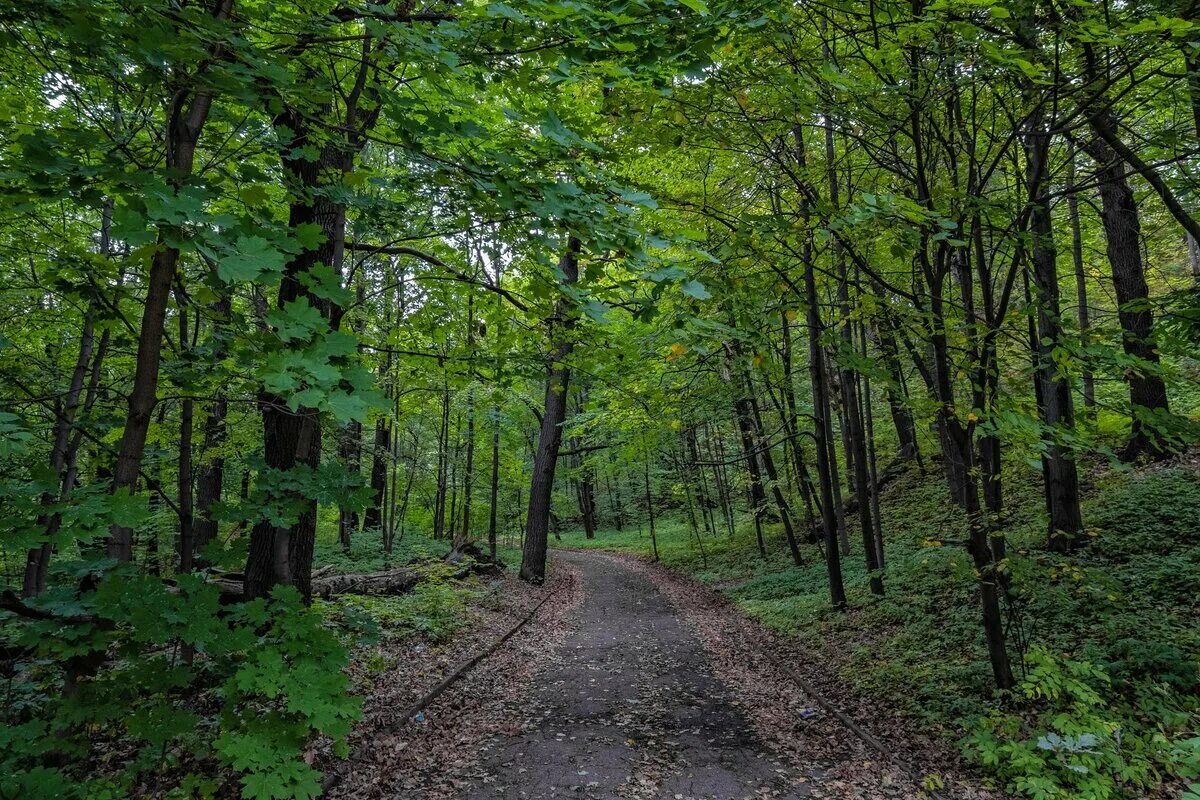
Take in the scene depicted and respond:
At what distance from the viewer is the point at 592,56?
2.82 m

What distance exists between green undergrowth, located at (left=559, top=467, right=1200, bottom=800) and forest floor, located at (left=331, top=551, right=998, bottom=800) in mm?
571

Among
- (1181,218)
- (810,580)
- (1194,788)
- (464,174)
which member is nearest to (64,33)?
(464,174)

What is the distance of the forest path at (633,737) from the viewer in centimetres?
457

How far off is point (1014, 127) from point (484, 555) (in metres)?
14.8

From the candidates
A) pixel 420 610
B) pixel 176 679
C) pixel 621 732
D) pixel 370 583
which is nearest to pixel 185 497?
pixel 176 679

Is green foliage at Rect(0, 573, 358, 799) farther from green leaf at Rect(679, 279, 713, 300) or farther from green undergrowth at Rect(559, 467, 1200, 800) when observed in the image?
green undergrowth at Rect(559, 467, 1200, 800)

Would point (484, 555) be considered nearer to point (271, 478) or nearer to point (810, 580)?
point (810, 580)

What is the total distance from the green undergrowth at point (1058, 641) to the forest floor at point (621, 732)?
1.87 feet

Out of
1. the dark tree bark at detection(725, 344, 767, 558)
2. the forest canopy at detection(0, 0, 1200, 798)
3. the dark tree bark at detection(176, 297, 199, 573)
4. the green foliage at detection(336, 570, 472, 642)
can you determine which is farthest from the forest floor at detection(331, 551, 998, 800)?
the dark tree bark at detection(725, 344, 767, 558)

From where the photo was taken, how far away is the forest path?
4574 mm

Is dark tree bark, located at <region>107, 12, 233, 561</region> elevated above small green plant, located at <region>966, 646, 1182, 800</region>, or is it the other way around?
dark tree bark, located at <region>107, 12, 233, 561</region>

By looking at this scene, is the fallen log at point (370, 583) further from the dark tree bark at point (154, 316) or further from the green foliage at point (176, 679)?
the dark tree bark at point (154, 316)

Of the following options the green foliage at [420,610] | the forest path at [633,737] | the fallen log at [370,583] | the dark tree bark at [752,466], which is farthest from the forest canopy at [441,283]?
the dark tree bark at [752,466]

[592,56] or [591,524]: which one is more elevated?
[592,56]
